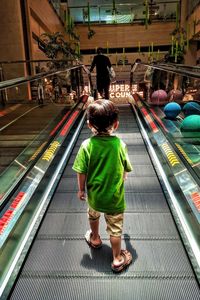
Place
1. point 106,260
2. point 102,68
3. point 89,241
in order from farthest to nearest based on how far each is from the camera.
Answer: point 102,68 → point 89,241 → point 106,260

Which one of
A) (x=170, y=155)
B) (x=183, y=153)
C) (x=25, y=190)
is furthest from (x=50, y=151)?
(x=183, y=153)

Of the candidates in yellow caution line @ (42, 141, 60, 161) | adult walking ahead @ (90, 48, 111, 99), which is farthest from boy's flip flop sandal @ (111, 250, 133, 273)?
adult walking ahead @ (90, 48, 111, 99)

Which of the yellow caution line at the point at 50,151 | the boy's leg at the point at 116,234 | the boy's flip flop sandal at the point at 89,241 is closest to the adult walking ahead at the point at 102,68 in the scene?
the yellow caution line at the point at 50,151

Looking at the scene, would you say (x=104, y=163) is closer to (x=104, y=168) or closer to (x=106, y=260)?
(x=104, y=168)

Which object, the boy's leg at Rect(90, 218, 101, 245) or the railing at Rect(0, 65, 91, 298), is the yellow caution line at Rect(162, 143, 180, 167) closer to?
the railing at Rect(0, 65, 91, 298)

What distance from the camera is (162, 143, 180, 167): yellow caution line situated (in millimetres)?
3559

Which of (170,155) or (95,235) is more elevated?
(170,155)

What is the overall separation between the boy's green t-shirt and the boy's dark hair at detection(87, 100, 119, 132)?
10 cm

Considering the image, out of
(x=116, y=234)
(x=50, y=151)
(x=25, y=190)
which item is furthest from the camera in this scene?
(x=50, y=151)

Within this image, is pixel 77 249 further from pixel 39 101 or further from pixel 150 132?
pixel 39 101

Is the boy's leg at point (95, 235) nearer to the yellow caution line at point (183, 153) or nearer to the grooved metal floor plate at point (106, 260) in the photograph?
the grooved metal floor plate at point (106, 260)

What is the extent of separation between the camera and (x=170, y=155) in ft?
12.5

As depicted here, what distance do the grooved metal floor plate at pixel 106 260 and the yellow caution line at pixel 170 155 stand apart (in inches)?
18.2

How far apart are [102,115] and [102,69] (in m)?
6.48
